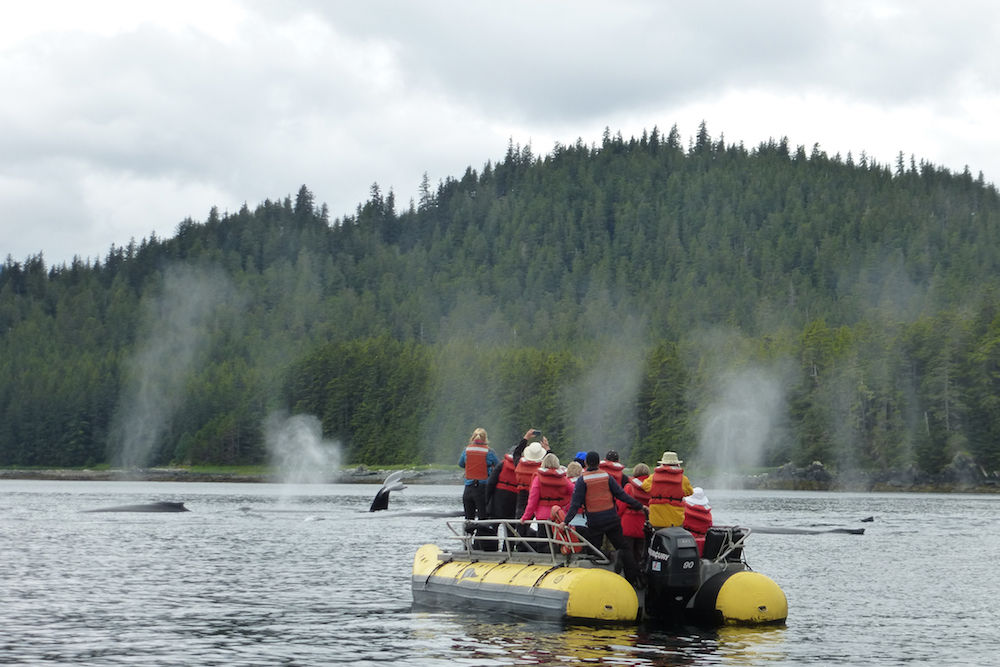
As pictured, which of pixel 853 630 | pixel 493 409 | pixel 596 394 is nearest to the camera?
pixel 853 630

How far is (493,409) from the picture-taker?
16475 cm

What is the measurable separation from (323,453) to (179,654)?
15446 centimetres

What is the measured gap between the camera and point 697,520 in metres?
26.5

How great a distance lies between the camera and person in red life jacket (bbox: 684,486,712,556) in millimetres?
26531

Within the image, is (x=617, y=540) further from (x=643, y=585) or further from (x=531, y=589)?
(x=531, y=589)

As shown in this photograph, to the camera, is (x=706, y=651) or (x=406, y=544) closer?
(x=706, y=651)

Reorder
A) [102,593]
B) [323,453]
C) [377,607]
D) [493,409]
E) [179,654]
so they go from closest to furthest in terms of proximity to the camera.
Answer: [179,654]
[377,607]
[102,593]
[493,409]
[323,453]

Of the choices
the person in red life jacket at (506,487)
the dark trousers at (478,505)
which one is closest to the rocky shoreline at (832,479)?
the dark trousers at (478,505)

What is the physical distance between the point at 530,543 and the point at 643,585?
3.22 m

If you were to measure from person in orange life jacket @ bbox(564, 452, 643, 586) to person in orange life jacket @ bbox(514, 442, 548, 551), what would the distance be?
252 cm

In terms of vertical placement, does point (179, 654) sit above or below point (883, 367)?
below

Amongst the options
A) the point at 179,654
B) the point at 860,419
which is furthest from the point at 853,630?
the point at 860,419

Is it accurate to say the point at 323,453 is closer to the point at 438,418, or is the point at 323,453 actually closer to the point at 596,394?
the point at 438,418

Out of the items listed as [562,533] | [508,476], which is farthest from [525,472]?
[562,533]
